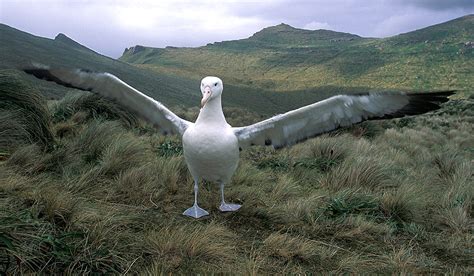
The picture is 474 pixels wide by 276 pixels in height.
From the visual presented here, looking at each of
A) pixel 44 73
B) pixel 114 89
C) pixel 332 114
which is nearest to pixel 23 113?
pixel 44 73

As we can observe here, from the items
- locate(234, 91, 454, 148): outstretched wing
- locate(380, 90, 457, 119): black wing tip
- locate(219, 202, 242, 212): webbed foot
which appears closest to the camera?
locate(380, 90, 457, 119): black wing tip

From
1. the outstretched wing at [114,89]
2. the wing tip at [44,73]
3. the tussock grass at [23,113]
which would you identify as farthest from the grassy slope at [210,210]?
the wing tip at [44,73]

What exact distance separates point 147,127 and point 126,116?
0.52m

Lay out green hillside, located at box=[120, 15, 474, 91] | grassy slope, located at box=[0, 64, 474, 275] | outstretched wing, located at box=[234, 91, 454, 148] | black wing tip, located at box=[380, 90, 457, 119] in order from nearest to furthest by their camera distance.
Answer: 1. grassy slope, located at box=[0, 64, 474, 275]
2. black wing tip, located at box=[380, 90, 457, 119]
3. outstretched wing, located at box=[234, 91, 454, 148]
4. green hillside, located at box=[120, 15, 474, 91]

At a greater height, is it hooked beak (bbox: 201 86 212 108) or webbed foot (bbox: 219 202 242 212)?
hooked beak (bbox: 201 86 212 108)

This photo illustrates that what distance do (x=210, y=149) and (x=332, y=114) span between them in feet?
4.70

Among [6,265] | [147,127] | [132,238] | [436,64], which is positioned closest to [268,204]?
[132,238]

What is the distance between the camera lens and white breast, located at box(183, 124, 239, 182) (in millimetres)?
4570

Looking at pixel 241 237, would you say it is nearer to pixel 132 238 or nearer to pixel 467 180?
pixel 132 238

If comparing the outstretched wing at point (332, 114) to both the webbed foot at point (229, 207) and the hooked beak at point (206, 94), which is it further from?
the webbed foot at point (229, 207)

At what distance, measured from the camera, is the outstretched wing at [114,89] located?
5082mm

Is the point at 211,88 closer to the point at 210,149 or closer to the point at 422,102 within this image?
the point at 210,149

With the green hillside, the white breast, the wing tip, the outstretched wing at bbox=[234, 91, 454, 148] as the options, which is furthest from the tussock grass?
the green hillside

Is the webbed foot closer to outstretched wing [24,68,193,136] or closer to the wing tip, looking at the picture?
outstretched wing [24,68,193,136]
